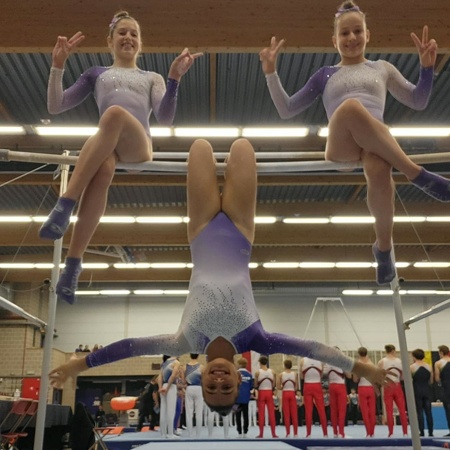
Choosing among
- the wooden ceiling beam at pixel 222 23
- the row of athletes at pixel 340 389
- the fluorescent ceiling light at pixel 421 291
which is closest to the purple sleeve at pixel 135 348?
the wooden ceiling beam at pixel 222 23

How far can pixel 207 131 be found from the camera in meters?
8.92

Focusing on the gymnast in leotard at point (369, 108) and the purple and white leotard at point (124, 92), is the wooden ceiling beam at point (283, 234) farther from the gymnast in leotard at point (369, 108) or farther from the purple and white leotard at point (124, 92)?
the gymnast in leotard at point (369, 108)

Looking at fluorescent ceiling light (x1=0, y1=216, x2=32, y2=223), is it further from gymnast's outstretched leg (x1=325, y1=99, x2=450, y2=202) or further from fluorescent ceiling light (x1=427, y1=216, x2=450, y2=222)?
gymnast's outstretched leg (x1=325, y1=99, x2=450, y2=202)

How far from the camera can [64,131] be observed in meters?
8.85

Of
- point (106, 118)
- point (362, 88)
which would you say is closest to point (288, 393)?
point (362, 88)

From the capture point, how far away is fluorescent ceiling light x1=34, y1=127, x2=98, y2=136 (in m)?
8.75

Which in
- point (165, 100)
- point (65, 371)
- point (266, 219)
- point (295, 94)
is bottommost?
point (65, 371)

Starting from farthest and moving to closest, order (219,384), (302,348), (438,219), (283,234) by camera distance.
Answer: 1. (283,234)
2. (438,219)
3. (302,348)
4. (219,384)

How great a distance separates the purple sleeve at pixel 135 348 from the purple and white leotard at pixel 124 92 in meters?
1.54

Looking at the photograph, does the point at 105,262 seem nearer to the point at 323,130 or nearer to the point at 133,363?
the point at 133,363

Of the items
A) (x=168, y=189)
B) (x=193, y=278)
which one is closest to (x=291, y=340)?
(x=193, y=278)

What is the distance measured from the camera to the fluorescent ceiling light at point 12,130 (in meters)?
8.68

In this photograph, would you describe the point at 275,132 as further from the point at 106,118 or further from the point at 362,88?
the point at 106,118

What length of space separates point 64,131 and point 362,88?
6.14m
